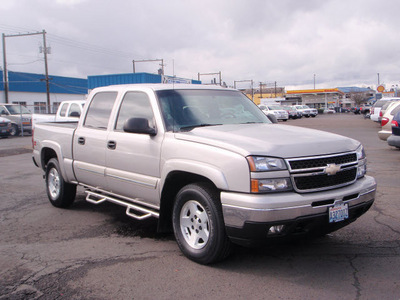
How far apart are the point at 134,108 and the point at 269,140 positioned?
2.03 metres

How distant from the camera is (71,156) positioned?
614 centimetres

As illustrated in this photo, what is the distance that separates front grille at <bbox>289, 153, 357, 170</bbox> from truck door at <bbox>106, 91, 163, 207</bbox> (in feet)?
5.14

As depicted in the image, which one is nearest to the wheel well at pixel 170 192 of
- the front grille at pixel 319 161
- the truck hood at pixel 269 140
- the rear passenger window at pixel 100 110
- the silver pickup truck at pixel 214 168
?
the silver pickup truck at pixel 214 168

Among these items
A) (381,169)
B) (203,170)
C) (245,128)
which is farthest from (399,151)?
(203,170)

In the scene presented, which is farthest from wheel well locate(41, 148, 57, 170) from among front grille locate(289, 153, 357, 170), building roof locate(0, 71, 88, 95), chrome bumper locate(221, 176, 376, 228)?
building roof locate(0, 71, 88, 95)

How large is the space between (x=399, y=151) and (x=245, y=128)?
406 inches

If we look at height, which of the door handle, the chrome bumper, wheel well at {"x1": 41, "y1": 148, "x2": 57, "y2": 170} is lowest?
the chrome bumper

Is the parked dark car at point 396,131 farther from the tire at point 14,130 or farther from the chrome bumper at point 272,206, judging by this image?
the tire at point 14,130

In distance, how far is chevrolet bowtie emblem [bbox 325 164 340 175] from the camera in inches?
151

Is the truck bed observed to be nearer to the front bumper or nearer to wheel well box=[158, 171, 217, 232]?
wheel well box=[158, 171, 217, 232]

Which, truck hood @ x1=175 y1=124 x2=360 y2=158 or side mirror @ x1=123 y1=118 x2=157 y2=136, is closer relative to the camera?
truck hood @ x1=175 y1=124 x2=360 y2=158

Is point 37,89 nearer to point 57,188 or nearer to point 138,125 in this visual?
point 57,188

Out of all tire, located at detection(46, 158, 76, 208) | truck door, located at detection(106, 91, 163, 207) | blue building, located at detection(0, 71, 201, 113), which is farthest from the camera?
blue building, located at detection(0, 71, 201, 113)

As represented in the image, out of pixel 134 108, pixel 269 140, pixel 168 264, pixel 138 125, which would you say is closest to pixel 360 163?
pixel 269 140
